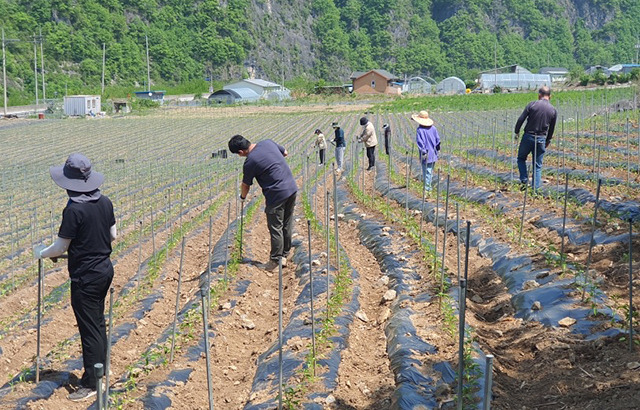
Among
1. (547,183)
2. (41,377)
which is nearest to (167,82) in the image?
(547,183)

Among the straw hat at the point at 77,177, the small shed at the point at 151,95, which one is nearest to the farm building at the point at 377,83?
the small shed at the point at 151,95

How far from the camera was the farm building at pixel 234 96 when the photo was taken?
227 ft

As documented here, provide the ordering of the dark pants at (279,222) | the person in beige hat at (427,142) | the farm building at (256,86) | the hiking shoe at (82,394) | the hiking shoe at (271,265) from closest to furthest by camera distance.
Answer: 1. the hiking shoe at (82,394)
2. the dark pants at (279,222)
3. the hiking shoe at (271,265)
4. the person in beige hat at (427,142)
5. the farm building at (256,86)

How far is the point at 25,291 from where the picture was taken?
27.1ft

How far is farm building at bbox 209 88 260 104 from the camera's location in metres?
69.1

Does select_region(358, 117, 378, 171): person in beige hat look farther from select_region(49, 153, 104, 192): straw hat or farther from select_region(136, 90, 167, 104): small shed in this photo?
select_region(136, 90, 167, 104): small shed

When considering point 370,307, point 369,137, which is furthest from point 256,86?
point 370,307

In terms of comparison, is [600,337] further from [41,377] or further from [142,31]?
[142,31]

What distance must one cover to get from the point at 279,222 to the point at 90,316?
326cm

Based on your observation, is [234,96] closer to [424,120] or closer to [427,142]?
[424,120]

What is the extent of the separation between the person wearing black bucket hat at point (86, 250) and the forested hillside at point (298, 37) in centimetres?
6210

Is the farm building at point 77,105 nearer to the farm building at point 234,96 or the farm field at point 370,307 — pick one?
the farm building at point 234,96

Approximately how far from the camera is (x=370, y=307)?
702cm

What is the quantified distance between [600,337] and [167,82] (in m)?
79.9
